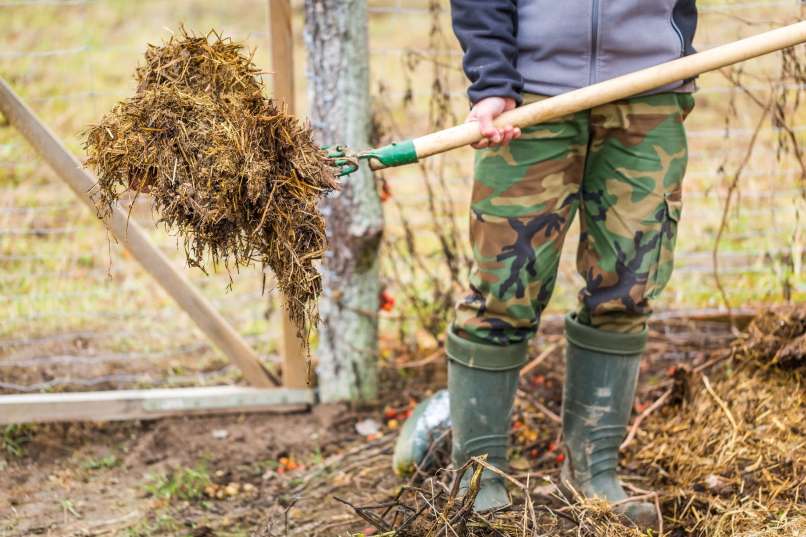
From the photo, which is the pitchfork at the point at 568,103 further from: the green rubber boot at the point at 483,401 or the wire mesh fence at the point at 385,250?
the wire mesh fence at the point at 385,250

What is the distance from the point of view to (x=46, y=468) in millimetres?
3074

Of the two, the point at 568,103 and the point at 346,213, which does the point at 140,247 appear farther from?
the point at 568,103

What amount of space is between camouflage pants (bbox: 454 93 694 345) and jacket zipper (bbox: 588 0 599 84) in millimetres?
108

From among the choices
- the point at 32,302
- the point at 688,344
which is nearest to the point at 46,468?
the point at 32,302

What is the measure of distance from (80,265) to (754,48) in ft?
11.1

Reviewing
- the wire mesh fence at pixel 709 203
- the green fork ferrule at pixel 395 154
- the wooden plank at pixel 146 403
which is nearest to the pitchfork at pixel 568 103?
the green fork ferrule at pixel 395 154

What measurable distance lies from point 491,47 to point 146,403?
6.70ft

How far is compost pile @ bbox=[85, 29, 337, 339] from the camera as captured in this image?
2.02m

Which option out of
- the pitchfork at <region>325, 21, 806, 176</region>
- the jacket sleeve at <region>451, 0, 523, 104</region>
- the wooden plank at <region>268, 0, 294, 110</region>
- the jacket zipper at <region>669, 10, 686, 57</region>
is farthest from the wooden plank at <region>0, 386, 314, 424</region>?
the jacket zipper at <region>669, 10, 686, 57</region>

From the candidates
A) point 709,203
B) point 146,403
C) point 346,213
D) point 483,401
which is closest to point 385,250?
point 346,213

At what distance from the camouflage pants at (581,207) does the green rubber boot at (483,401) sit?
63 millimetres

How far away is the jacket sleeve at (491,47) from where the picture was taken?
2.19m

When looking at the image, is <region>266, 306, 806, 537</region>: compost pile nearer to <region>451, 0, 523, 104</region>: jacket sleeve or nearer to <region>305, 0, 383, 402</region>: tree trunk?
<region>305, 0, 383, 402</region>: tree trunk

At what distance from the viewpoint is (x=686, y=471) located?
9.14 feet
